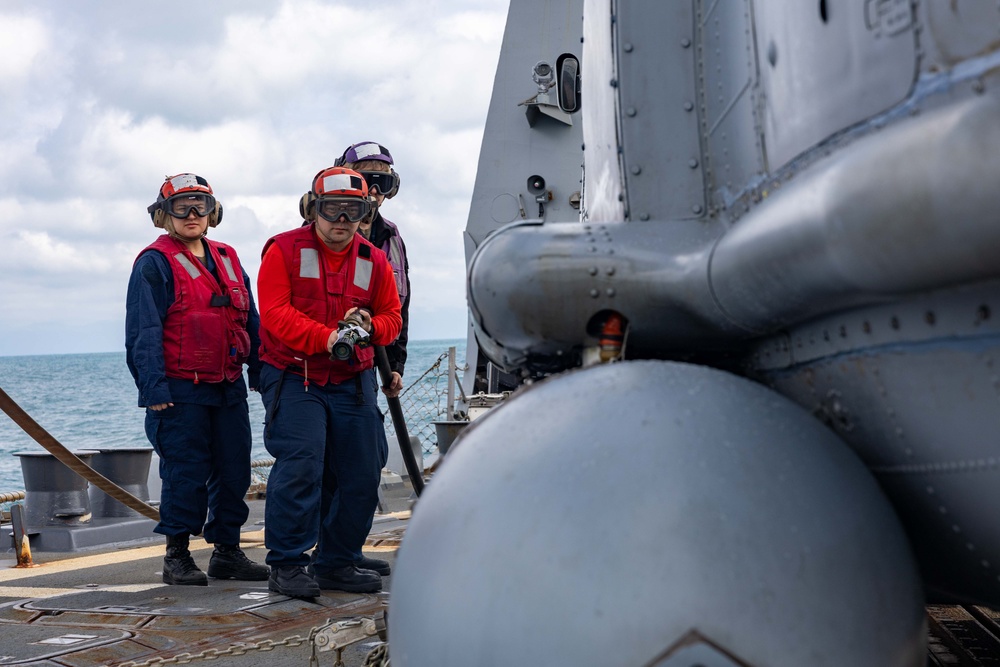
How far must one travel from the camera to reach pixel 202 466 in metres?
5.36

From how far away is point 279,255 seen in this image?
477 centimetres

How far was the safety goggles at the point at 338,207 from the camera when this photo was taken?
15.6ft

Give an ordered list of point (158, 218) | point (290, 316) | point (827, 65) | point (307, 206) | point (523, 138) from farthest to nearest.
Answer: point (523, 138) < point (158, 218) < point (307, 206) < point (290, 316) < point (827, 65)

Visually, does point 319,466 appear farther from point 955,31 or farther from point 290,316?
point 955,31

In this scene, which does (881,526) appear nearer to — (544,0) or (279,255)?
(279,255)

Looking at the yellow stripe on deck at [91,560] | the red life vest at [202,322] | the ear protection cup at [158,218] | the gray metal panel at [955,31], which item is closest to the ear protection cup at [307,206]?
the red life vest at [202,322]

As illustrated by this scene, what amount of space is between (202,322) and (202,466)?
0.74m

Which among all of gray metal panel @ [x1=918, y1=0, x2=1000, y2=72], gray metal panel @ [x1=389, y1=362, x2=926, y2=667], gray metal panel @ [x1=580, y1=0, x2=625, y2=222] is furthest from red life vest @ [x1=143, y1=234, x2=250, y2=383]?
gray metal panel @ [x1=918, y1=0, x2=1000, y2=72]

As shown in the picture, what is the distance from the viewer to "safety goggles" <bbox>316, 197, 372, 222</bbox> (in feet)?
15.6

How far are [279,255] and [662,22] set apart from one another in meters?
2.43

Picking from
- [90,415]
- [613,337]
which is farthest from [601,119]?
[90,415]

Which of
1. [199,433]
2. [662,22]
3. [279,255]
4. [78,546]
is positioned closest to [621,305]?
[662,22]

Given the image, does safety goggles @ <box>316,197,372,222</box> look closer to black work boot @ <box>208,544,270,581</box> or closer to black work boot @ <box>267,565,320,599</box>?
black work boot @ <box>267,565,320,599</box>

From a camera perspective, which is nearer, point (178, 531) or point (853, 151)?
point (853, 151)
